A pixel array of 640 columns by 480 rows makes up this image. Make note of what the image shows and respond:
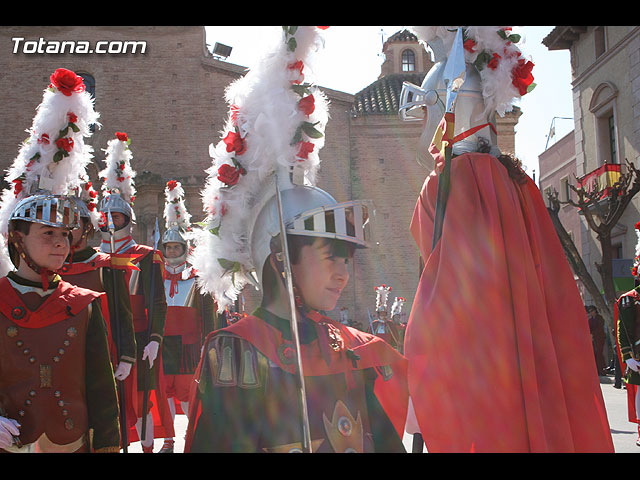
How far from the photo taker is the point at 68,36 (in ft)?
106

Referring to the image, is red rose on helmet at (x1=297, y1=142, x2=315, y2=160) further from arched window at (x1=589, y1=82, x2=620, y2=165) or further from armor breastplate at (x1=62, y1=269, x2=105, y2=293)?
arched window at (x1=589, y1=82, x2=620, y2=165)

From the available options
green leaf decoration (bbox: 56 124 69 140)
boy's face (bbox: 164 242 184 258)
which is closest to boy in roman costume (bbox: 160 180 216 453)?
boy's face (bbox: 164 242 184 258)

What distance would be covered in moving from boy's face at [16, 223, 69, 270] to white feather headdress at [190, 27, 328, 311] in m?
0.92

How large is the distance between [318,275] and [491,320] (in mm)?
842

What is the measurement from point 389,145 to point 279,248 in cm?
3175

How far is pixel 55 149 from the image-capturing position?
219 inches

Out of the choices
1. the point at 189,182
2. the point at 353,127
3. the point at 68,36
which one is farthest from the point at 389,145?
the point at 68,36

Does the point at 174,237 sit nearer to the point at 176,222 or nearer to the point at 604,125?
the point at 176,222

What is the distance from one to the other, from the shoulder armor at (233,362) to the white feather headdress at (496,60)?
2096mm

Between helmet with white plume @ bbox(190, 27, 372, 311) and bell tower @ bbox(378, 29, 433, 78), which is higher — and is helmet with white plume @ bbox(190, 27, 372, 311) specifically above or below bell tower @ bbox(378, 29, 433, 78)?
Answer: below

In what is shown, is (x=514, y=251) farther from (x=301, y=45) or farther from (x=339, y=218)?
(x=301, y=45)

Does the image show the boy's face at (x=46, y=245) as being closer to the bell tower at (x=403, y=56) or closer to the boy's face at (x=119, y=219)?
the boy's face at (x=119, y=219)

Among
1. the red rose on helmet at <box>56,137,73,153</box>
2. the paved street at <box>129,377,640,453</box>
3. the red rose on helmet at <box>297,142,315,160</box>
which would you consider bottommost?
the paved street at <box>129,377,640,453</box>

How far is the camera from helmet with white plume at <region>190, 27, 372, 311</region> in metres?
2.89
